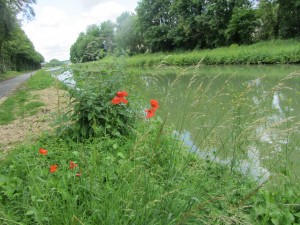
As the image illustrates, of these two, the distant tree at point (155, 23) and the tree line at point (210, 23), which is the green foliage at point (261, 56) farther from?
the distant tree at point (155, 23)

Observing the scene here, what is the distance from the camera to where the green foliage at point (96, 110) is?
12.5ft

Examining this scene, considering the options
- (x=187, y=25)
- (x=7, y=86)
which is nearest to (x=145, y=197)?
(x=7, y=86)

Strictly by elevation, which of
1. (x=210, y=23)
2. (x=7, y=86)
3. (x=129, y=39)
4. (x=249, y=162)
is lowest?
(x=7, y=86)

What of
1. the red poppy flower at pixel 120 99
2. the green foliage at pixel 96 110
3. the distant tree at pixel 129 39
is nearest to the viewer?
the red poppy flower at pixel 120 99

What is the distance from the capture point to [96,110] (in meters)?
3.79

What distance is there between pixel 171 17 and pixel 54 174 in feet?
133

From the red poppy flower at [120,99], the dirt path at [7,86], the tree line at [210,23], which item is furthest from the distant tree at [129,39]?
the red poppy flower at [120,99]

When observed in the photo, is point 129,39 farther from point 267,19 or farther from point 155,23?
point 267,19

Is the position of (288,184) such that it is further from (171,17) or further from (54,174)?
(171,17)

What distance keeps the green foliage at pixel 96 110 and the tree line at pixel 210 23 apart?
11.5 metres

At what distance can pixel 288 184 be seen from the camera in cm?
249

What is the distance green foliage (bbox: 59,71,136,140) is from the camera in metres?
3.80

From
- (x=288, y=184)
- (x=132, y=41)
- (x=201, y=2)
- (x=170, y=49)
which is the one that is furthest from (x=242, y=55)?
(x=132, y=41)

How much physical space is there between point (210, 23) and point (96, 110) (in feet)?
95.6
